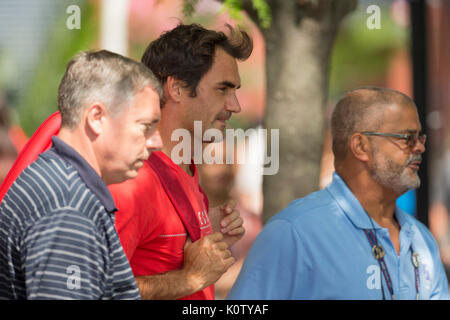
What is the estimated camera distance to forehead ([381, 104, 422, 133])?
9.71ft

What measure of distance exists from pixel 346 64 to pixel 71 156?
956 centimetres

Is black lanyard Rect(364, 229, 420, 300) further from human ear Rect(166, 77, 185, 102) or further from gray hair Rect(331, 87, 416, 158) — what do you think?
human ear Rect(166, 77, 185, 102)

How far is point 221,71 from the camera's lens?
8.82ft

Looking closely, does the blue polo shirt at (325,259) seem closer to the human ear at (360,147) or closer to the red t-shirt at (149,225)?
the human ear at (360,147)

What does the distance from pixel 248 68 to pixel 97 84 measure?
8.33m

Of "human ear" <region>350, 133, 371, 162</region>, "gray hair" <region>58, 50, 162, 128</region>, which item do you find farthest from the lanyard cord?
"gray hair" <region>58, 50, 162, 128</region>

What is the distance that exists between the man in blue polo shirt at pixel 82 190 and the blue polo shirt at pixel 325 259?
79cm

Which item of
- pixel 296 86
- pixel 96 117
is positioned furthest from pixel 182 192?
pixel 296 86

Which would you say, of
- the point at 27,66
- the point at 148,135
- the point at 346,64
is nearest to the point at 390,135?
the point at 148,135

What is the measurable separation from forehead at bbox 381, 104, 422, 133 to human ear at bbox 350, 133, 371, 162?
0.34ft

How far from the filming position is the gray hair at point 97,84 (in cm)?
191

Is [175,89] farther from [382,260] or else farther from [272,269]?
[382,260]

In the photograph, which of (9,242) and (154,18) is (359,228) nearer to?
(9,242)
